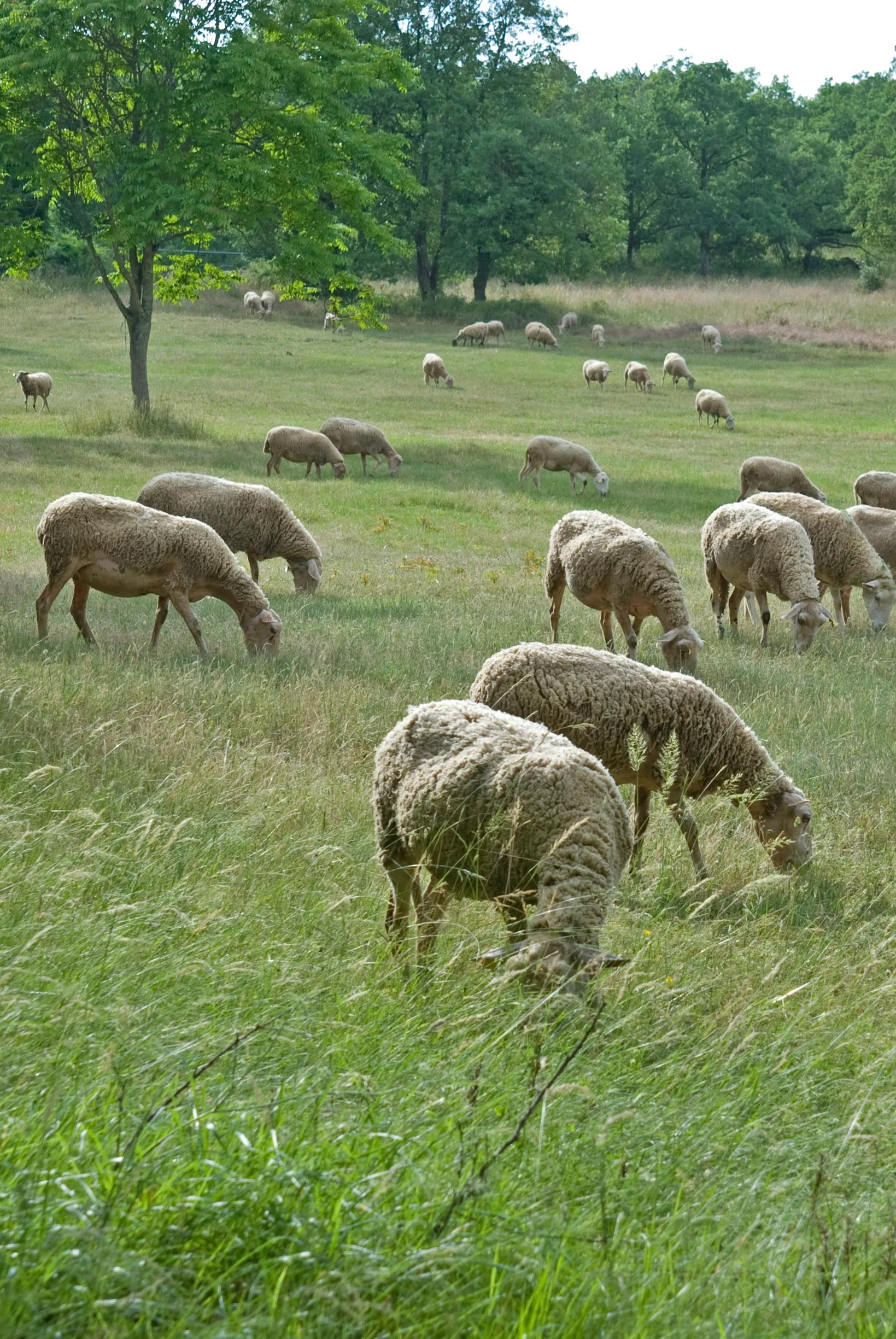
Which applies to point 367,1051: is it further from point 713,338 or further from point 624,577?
point 713,338

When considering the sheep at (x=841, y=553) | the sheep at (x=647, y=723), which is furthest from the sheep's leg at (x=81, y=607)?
the sheep at (x=841, y=553)

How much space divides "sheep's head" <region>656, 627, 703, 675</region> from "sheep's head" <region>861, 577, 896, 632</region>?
184 inches

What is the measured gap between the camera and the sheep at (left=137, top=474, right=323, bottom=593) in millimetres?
13891

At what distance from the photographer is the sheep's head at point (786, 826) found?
21.3ft

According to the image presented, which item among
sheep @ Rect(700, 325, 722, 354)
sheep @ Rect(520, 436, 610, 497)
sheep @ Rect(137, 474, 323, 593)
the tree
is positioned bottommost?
sheep @ Rect(520, 436, 610, 497)

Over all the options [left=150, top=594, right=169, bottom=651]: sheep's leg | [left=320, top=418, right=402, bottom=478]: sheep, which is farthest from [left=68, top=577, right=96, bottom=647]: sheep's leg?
[left=320, top=418, right=402, bottom=478]: sheep

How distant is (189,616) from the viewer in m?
10.9

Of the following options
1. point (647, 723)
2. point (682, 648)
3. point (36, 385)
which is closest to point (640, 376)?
point (36, 385)

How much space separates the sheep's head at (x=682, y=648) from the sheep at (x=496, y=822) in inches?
227

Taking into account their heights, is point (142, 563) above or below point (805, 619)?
above

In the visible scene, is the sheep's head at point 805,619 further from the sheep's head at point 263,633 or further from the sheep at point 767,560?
the sheep's head at point 263,633

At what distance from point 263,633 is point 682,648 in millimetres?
3550

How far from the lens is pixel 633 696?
6.71 m

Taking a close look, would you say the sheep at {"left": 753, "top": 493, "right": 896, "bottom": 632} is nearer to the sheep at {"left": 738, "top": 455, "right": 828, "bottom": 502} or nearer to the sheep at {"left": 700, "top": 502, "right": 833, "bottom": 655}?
the sheep at {"left": 700, "top": 502, "right": 833, "bottom": 655}
